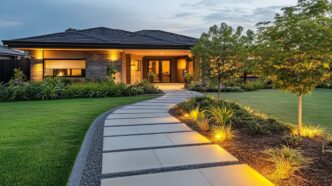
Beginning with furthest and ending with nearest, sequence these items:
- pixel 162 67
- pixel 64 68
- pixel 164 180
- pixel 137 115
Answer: pixel 162 67 < pixel 64 68 < pixel 137 115 < pixel 164 180

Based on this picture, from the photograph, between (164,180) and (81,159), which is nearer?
(164,180)

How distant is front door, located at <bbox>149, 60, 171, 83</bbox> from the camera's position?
21312mm

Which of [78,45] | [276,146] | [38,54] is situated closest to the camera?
[276,146]

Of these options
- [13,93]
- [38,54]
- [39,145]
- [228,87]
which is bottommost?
[39,145]

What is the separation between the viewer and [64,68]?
16.0 meters

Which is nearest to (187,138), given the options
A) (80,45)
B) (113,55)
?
(80,45)

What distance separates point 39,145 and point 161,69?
17161 millimetres

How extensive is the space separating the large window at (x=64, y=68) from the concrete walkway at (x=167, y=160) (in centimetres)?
1123

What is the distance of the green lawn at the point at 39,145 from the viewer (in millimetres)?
3264

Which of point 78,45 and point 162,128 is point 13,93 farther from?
point 162,128

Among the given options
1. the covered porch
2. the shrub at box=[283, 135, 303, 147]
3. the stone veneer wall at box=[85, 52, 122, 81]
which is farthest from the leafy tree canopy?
the covered porch

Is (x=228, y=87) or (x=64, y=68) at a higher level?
(x=64, y=68)

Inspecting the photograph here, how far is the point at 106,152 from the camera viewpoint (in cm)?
406

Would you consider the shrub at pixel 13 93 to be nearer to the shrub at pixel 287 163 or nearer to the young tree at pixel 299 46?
the young tree at pixel 299 46
